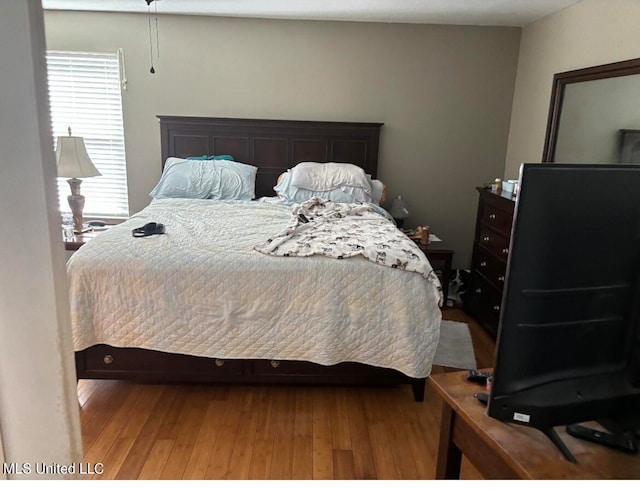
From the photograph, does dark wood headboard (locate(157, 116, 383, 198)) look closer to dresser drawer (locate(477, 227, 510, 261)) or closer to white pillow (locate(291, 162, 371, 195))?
white pillow (locate(291, 162, 371, 195))

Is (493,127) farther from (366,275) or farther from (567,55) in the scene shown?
(366,275)

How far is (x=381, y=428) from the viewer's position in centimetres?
217

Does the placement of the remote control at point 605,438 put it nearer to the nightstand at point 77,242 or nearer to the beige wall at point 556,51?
the beige wall at point 556,51

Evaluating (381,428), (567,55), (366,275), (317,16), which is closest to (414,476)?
(381,428)

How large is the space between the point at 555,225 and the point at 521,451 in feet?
1.54

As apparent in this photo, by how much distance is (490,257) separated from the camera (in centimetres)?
333

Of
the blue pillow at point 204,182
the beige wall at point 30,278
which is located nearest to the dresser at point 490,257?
the blue pillow at point 204,182

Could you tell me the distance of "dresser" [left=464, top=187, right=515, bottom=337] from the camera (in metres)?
3.10

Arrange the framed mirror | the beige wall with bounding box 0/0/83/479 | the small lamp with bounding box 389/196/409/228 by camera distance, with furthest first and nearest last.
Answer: the small lamp with bounding box 389/196/409/228, the framed mirror, the beige wall with bounding box 0/0/83/479

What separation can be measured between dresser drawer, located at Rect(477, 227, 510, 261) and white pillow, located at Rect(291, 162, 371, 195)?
957mm

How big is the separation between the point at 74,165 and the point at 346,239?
2.05 metres

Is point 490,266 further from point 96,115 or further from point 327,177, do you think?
point 96,115

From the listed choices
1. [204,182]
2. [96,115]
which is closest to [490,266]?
[204,182]

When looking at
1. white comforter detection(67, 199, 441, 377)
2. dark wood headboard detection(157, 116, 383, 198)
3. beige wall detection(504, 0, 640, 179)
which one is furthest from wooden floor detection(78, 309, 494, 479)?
beige wall detection(504, 0, 640, 179)
